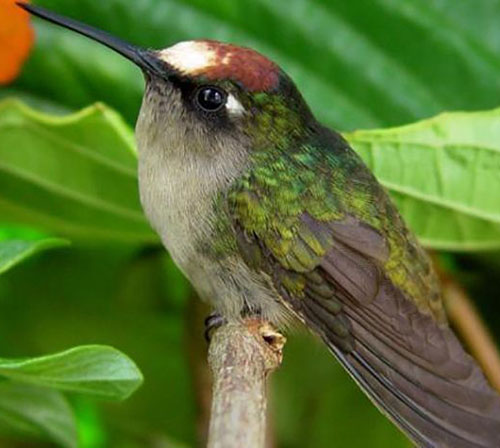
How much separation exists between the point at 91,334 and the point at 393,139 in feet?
2.86

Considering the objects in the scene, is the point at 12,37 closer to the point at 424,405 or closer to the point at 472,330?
the point at 424,405

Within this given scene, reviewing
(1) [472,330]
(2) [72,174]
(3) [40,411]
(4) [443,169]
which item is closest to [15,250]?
(3) [40,411]

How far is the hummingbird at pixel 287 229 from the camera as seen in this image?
1.95 m

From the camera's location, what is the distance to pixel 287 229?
1.99 m

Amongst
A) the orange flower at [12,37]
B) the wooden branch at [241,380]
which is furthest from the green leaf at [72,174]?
the wooden branch at [241,380]

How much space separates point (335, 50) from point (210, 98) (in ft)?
2.13

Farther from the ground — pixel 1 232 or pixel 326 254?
pixel 1 232

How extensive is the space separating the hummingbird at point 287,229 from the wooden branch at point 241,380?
0.35ft

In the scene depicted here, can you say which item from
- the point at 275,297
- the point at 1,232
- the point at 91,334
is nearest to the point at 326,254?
the point at 275,297

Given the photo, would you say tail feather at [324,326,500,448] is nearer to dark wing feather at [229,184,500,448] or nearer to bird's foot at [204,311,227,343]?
dark wing feather at [229,184,500,448]

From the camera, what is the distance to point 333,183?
2049mm

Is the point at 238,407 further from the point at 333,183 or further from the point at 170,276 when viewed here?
the point at 170,276

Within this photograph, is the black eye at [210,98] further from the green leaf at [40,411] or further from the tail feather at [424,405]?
the green leaf at [40,411]

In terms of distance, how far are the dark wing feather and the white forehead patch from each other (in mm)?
235
